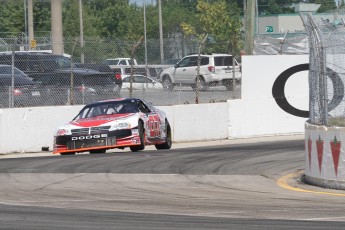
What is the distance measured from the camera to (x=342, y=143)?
15.8 metres

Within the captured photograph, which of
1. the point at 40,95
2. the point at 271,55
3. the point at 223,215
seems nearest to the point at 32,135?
the point at 40,95

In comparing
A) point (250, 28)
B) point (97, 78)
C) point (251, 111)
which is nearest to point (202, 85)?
point (251, 111)

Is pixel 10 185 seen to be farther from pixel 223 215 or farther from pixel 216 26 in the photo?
pixel 216 26

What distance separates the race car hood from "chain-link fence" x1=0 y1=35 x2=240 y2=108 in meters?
4.41

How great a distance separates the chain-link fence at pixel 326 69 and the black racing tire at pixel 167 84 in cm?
1360

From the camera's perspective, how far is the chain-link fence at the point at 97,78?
28469mm

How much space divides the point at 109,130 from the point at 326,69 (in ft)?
23.7

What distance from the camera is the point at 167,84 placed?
31719 mm

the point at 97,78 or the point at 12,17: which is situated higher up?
the point at 12,17

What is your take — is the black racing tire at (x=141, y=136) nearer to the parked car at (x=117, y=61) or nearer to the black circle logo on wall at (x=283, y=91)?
the parked car at (x=117, y=61)

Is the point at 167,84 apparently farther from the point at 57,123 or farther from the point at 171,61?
the point at 57,123

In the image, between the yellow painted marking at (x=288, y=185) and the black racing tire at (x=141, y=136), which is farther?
the black racing tire at (x=141, y=136)

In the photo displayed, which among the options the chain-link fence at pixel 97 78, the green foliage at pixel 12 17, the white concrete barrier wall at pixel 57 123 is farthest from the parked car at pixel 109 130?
the green foliage at pixel 12 17

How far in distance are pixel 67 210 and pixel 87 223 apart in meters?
1.55
